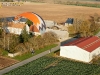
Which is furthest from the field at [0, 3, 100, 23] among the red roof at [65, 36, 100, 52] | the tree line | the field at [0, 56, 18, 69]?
the field at [0, 56, 18, 69]

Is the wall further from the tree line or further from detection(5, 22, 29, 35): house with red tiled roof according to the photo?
detection(5, 22, 29, 35): house with red tiled roof

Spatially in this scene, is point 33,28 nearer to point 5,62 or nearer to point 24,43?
point 24,43

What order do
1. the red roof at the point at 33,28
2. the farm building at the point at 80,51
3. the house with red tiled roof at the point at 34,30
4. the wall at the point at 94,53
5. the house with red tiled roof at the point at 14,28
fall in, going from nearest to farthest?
the farm building at the point at 80,51, the wall at the point at 94,53, the house with red tiled roof at the point at 34,30, the red roof at the point at 33,28, the house with red tiled roof at the point at 14,28

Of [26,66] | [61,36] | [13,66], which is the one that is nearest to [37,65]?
[26,66]

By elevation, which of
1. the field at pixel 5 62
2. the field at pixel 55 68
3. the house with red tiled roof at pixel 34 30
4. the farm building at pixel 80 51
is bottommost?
the field at pixel 55 68

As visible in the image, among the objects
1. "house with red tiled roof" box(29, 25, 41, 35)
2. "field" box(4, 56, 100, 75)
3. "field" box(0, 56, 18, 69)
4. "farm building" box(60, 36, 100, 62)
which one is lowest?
"field" box(4, 56, 100, 75)

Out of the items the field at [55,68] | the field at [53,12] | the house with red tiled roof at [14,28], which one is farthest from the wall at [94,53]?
the field at [53,12]

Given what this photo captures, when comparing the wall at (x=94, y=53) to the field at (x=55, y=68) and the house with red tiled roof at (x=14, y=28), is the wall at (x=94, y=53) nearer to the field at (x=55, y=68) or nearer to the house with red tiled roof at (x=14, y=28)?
the field at (x=55, y=68)

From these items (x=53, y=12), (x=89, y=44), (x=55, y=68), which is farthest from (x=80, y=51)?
(x=53, y=12)

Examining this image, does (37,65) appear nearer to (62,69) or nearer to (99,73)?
(62,69)

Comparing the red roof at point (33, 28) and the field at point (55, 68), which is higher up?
the red roof at point (33, 28)
